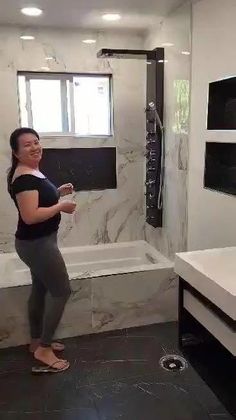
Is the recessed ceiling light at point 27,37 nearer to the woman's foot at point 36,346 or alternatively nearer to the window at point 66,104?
the window at point 66,104

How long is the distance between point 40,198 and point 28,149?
0.86 feet

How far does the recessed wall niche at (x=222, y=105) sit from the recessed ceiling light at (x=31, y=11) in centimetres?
128

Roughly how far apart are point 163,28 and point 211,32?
713 millimetres

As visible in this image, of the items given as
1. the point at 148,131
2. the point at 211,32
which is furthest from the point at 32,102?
the point at 211,32

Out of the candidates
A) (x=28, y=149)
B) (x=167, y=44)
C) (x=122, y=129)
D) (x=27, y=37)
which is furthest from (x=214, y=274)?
(x=27, y=37)

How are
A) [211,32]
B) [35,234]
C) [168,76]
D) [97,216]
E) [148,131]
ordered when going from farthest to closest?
[97,216] < [148,131] < [168,76] < [211,32] < [35,234]

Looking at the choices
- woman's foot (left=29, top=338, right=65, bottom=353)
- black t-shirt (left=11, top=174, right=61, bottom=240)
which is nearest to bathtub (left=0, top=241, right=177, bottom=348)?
woman's foot (left=29, top=338, right=65, bottom=353)

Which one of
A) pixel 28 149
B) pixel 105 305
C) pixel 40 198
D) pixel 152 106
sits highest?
pixel 152 106

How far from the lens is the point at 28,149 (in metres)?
2.01

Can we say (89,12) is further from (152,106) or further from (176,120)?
(176,120)

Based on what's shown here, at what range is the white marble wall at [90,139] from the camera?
3.09 m

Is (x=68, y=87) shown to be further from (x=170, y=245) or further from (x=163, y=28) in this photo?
(x=170, y=245)

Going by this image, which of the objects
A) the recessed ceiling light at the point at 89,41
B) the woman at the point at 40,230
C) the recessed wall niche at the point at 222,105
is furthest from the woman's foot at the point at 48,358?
the recessed ceiling light at the point at 89,41

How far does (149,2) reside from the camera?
2516mm
